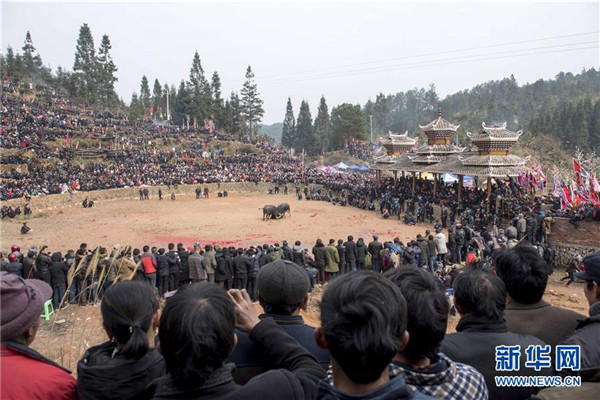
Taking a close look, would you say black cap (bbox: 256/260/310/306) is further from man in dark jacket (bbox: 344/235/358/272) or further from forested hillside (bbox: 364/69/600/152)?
forested hillside (bbox: 364/69/600/152)

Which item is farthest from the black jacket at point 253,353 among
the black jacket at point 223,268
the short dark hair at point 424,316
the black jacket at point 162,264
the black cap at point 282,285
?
the black jacket at point 162,264

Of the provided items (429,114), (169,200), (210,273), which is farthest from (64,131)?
(429,114)

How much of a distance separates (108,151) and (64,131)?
18.7ft

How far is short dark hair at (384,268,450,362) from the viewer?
2.07 meters

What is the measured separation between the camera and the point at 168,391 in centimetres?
178

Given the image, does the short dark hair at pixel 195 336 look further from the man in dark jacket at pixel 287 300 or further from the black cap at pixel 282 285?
the black cap at pixel 282 285

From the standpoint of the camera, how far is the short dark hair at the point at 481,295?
269 cm

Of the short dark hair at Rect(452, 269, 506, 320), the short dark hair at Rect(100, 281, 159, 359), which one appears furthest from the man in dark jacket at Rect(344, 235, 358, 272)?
the short dark hair at Rect(100, 281, 159, 359)

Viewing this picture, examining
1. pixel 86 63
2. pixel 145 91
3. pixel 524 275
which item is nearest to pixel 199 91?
pixel 86 63

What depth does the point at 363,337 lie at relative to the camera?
A: 5.27ft

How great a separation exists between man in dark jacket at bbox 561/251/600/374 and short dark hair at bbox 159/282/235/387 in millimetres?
2010

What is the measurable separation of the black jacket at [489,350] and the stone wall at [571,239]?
15.1 meters

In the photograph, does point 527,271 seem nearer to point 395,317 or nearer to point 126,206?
point 395,317

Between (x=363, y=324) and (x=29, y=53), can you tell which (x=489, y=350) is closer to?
(x=363, y=324)
